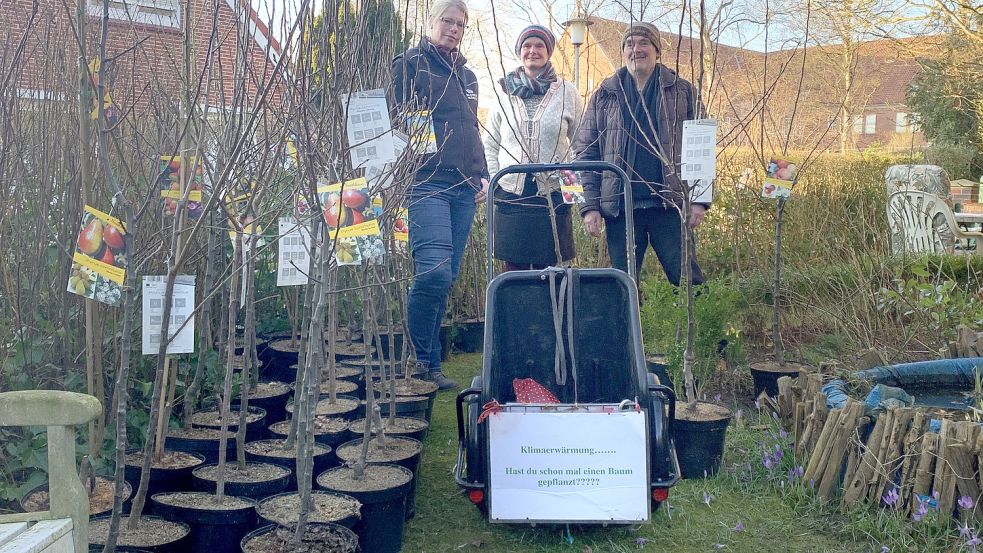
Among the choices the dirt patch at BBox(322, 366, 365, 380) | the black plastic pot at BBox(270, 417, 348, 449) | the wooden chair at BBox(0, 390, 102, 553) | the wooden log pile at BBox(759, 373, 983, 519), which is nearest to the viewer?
the wooden chair at BBox(0, 390, 102, 553)

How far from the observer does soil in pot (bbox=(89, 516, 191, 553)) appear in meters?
2.19

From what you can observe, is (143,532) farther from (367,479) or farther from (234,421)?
(234,421)

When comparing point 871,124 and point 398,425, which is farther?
point 871,124

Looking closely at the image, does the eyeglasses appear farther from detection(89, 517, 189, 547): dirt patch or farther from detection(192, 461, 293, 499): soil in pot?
detection(89, 517, 189, 547): dirt patch

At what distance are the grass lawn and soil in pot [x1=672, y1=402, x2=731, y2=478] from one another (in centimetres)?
6

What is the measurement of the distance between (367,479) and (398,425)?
644mm

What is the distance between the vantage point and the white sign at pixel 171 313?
2219mm

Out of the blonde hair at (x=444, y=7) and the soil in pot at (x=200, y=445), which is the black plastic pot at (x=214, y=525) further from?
the blonde hair at (x=444, y=7)

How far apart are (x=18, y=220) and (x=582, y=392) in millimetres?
2132

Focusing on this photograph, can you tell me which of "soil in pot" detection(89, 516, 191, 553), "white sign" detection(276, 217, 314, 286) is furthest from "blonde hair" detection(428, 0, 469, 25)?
"soil in pot" detection(89, 516, 191, 553)

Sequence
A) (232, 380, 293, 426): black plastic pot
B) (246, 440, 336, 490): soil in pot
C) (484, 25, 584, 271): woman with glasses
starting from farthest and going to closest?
(484, 25, 584, 271): woman with glasses → (232, 380, 293, 426): black plastic pot → (246, 440, 336, 490): soil in pot

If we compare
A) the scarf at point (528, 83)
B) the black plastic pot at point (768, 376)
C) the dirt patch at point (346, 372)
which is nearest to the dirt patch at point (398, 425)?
the dirt patch at point (346, 372)

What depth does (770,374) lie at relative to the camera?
411cm

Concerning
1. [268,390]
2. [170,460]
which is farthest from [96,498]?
[268,390]
